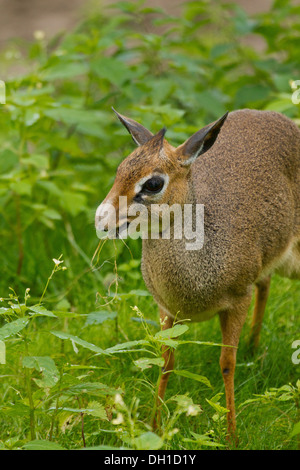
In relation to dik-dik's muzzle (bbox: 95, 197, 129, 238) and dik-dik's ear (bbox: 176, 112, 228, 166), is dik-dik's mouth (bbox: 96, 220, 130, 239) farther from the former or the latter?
dik-dik's ear (bbox: 176, 112, 228, 166)

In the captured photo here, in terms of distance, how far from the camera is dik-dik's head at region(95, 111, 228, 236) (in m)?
2.69

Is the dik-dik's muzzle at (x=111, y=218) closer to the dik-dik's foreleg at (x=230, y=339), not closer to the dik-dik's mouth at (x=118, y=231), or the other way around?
the dik-dik's mouth at (x=118, y=231)

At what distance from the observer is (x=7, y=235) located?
4.86 meters

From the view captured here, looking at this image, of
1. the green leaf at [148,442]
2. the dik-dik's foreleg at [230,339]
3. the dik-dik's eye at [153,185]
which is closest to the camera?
the green leaf at [148,442]

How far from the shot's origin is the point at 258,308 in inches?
155

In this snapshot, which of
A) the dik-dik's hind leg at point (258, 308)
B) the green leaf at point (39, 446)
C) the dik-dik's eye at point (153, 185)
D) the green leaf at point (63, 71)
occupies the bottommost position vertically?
the dik-dik's hind leg at point (258, 308)

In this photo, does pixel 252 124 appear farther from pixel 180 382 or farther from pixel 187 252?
pixel 180 382

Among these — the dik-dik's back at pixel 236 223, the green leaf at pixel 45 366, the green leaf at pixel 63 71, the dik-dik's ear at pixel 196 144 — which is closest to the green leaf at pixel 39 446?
the green leaf at pixel 45 366

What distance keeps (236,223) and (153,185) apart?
64 cm

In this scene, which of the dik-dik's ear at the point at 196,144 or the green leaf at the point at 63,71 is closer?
the dik-dik's ear at the point at 196,144

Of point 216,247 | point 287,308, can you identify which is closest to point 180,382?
point 216,247

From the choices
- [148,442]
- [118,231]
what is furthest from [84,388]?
[118,231]

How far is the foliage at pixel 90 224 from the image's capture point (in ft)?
9.52
